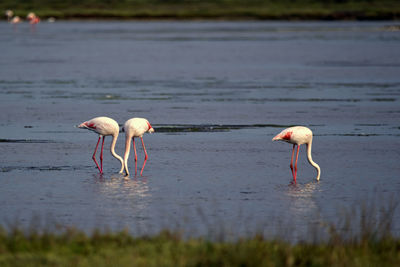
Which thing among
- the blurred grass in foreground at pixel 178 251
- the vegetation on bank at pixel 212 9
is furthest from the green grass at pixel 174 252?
the vegetation on bank at pixel 212 9

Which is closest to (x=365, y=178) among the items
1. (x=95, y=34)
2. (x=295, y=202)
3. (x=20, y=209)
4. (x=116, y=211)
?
(x=295, y=202)

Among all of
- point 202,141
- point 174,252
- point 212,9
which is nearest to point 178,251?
point 174,252

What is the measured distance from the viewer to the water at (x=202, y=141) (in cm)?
1100

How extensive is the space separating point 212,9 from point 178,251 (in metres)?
89.5

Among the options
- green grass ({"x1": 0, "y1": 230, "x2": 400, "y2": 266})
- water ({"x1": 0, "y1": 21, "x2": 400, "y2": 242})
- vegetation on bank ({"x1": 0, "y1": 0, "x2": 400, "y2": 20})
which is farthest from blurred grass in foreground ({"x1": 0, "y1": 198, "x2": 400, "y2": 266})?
vegetation on bank ({"x1": 0, "y1": 0, "x2": 400, "y2": 20})

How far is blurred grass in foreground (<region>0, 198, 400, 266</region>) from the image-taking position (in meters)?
7.30

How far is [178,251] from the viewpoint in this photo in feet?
25.1

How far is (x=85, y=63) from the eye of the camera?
119ft

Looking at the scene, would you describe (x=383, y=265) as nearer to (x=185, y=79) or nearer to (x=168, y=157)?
(x=168, y=157)

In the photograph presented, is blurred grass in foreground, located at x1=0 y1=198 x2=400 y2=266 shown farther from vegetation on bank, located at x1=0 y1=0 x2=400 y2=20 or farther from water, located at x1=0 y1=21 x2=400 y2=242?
vegetation on bank, located at x1=0 y1=0 x2=400 y2=20

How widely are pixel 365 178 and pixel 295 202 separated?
6.57ft

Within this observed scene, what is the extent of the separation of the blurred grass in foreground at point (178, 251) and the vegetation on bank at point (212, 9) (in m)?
79.1

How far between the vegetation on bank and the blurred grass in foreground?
79.1 metres

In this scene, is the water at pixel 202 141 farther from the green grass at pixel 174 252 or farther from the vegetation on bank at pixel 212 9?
the vegetation on bank at pixel 212 9
